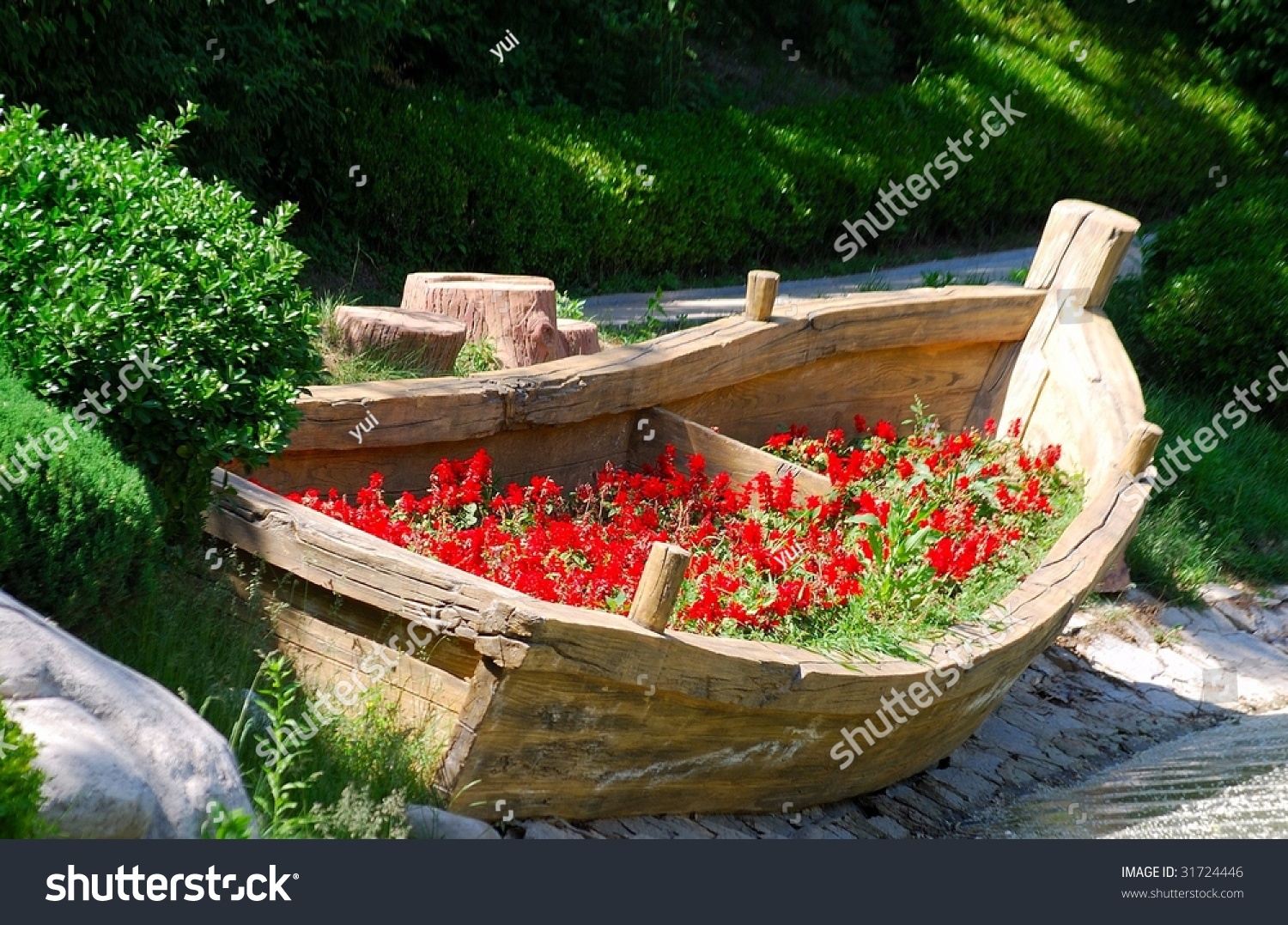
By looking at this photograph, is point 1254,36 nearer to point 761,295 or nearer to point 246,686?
point 761,295

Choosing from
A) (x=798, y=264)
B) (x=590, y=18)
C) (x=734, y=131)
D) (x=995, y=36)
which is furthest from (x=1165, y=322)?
(x=995, y=36)

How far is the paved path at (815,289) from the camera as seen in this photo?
27.9 ft

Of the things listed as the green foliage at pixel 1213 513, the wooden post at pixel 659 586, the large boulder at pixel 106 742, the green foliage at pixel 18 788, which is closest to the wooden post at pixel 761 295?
the wooden post at pixel 659 586

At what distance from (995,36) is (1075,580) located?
36.0 feet

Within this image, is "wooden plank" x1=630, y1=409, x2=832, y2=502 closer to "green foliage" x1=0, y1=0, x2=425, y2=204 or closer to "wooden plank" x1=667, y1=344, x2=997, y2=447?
"wooden plank" x1=667, y1=344, x2=997, y2=447

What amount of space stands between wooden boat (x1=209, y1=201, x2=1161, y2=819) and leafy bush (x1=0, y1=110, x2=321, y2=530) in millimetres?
234

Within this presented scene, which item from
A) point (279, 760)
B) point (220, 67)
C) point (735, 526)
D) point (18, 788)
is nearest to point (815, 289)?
point (220, 67)

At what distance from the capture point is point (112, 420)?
354 cm

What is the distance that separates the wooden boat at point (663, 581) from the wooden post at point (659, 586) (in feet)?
0.11

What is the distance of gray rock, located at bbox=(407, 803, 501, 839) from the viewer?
327cm

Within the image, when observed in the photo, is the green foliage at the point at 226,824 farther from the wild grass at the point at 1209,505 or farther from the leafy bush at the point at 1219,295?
the leafy bush at the point at 1219,295

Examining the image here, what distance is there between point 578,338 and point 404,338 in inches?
36.2

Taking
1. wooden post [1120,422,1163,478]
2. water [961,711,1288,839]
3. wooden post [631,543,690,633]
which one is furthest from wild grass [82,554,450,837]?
wooden post [1120,422,1163,478]

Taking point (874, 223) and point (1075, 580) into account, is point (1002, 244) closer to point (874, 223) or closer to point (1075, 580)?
point (874, 223)
